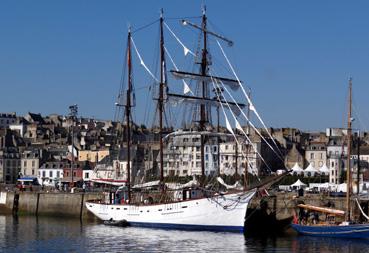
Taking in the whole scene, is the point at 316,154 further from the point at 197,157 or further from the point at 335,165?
the point at 197,157

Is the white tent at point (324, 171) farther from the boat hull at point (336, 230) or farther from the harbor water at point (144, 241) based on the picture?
the boat hull at point (336, 230)

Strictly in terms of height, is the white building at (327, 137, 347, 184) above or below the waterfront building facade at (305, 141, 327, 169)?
below

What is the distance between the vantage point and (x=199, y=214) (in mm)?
54500

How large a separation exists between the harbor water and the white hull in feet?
4.20

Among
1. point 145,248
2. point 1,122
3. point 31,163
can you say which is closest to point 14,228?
point 145,248

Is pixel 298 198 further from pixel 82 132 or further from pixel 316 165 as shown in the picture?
pixel 82 132

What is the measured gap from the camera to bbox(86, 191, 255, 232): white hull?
174 feet

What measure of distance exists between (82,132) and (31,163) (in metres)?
33.5

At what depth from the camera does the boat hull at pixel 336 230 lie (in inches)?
1836

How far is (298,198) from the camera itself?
53.0 m

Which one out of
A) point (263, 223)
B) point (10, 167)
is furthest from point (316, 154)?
point (263, 223)

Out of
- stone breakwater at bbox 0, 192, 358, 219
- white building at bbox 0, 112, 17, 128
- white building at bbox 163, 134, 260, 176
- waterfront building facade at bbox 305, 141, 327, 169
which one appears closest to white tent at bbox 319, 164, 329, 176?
white building at bbox 163, 134, 260, 176

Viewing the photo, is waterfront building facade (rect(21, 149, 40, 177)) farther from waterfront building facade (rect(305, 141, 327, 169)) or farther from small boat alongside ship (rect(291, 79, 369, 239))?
small boat alongside ship (rect(291, 79, 369, 239))

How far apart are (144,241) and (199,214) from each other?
308 inches
